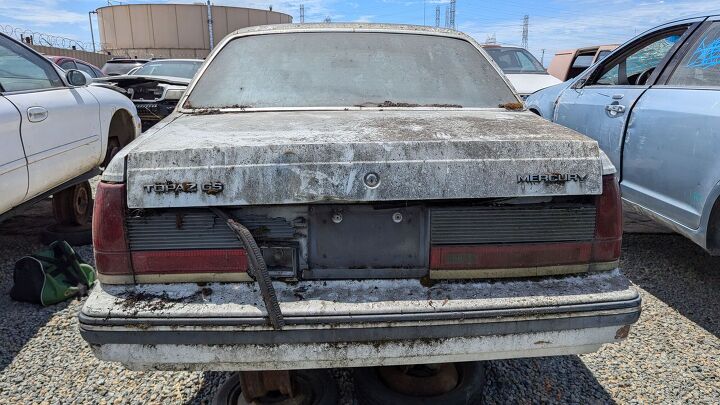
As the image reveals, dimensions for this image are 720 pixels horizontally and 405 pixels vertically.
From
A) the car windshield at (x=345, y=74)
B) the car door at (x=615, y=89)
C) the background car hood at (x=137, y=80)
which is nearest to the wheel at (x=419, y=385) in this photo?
the car windshield at (x=345, y=74)

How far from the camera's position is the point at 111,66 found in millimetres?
13930

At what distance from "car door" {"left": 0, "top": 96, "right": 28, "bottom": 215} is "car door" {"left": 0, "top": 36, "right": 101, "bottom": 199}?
0.23 ft

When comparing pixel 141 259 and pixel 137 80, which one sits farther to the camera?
pixel 137 80

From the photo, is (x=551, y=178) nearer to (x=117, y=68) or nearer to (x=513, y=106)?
(x=513, y=106)

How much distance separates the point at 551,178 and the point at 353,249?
0.74 meters

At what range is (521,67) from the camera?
9547 mm

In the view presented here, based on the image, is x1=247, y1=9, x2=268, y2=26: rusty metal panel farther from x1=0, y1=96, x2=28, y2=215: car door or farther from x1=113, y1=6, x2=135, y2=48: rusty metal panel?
x1=0, y1=96, x2=28, y2=215: car door

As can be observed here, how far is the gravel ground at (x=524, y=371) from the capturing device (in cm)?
235

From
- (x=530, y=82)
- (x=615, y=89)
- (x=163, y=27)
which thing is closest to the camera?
(x=615, y=89)

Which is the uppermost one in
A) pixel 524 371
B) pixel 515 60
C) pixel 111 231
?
pixel 515 60

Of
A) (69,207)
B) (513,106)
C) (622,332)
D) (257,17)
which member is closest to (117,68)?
(69,207)

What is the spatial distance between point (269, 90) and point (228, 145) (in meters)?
0.96

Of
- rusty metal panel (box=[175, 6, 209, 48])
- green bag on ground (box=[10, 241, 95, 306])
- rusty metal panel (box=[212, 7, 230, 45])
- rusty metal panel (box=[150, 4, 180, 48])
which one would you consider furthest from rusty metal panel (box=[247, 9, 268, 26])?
green bag on ground (box=[10, 241, 95, 306])

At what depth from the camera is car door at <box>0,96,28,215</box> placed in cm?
305
